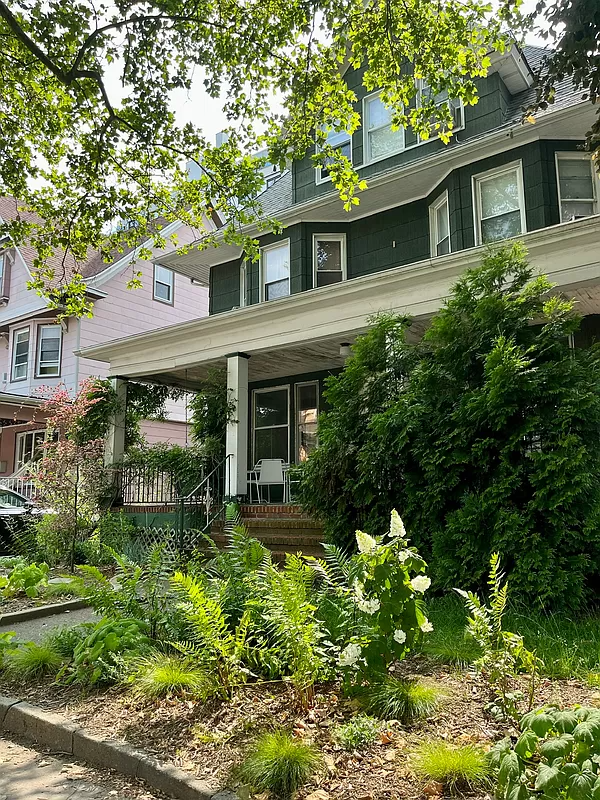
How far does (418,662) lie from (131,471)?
31.3ft

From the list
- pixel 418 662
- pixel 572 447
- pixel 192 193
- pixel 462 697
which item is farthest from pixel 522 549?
pixel 192 193

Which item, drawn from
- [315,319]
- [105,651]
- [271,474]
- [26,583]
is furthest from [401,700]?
[271,474]

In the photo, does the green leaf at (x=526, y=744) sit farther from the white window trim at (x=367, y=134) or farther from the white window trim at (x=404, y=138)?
the white window trim at (x=367, y=134)

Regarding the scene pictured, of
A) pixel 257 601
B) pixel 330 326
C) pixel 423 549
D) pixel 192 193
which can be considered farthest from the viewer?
pixel 330 326

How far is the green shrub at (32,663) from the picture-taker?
473 centimetres

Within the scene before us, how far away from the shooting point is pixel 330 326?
10.4 metres

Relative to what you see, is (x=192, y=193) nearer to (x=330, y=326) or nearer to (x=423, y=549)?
(x=330, y=326)

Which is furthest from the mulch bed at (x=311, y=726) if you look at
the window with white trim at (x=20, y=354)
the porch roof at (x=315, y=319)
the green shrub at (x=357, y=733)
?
the window with white trim at (x=20, y=354)

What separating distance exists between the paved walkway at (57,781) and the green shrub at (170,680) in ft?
1.88

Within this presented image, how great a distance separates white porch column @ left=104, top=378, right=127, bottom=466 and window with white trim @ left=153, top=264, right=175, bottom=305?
8833mm

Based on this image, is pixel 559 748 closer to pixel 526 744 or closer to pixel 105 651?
pixel 526 744

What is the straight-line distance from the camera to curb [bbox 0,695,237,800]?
121 inches

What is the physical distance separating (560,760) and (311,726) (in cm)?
166

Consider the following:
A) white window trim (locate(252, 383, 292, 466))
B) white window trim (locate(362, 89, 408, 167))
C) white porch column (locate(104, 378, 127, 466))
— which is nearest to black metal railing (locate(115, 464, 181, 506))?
white porch column (locate(104, 378, 127, 466))
